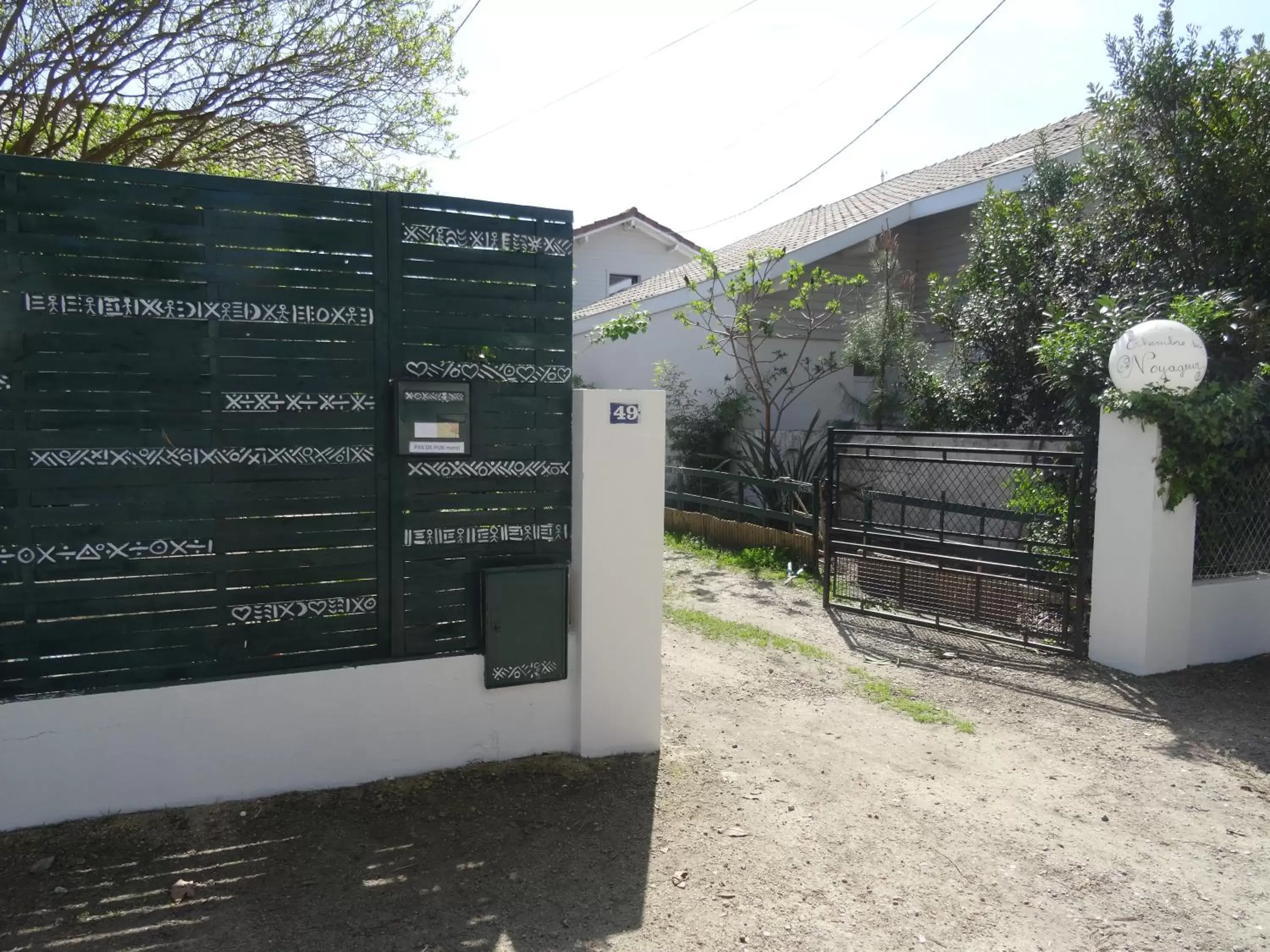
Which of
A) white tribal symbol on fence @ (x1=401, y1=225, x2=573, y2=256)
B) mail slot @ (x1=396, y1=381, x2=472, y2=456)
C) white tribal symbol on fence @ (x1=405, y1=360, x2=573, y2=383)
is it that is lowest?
mail slot @ (x1=396, y1=381, x2=472, y2=456)

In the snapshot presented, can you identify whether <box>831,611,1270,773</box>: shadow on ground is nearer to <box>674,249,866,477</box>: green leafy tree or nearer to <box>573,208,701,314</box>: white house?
<box>674,249,866,477</box>: green leafy tree

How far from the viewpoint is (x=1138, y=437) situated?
239 inches

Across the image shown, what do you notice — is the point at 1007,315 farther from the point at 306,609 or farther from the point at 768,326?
the point at 306,609

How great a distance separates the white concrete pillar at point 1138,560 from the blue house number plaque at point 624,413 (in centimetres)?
379

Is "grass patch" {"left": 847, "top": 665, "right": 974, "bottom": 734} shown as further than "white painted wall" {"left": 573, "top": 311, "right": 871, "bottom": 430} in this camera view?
No

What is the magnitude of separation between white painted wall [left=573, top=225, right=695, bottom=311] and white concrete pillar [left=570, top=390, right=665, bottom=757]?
19.0 meters

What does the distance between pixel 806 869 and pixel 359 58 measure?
28.4 feet

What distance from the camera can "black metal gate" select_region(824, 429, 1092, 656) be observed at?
6547mm

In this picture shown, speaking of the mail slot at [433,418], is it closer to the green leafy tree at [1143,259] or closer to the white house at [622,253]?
the green leafy tree at [1143,259]

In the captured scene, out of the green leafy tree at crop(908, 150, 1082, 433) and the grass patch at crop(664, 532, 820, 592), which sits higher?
the green leafy tree at crop(908, 150, 1082, 433)

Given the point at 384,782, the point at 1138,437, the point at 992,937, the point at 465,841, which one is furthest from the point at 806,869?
the point at 1138,437

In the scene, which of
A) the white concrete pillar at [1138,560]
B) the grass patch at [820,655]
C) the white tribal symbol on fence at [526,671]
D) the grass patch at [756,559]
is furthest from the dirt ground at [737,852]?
the grass patch at [756,559]

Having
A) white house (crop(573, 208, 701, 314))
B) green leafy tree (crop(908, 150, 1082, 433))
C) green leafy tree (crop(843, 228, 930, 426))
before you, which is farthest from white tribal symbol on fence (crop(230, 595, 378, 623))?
white house (crop(573, 208, 701, 314))

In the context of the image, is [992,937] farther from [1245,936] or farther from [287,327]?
[287,327]
